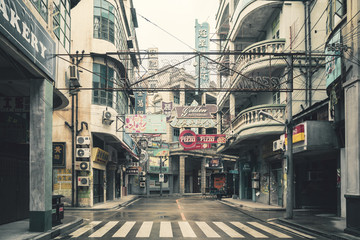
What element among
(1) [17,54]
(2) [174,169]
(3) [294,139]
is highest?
(1) [17,54]

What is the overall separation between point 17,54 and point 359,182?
11784 mm

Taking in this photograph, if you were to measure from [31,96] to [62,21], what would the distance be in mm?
5084

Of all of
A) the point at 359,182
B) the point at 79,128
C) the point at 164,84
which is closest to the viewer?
the point at 359,182

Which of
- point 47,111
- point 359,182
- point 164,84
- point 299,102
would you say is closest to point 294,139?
point 299,102

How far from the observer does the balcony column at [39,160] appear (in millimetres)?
12773

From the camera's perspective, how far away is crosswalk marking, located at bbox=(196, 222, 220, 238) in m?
13.1

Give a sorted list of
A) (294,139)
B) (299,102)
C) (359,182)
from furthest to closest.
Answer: (299,102), (294,139), (359,182)

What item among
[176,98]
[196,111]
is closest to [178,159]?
[176,98]

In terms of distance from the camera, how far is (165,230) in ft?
46.6

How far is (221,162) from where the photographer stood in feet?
196

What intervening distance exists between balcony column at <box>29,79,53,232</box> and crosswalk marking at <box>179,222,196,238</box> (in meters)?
4.90

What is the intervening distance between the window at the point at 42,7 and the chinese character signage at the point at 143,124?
13204mm

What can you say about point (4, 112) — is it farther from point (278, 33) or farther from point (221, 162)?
point (221, 162)

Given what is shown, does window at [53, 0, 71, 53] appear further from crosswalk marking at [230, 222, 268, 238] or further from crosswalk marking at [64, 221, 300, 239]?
crosswalk marking at [230, 222, 268, 238]
